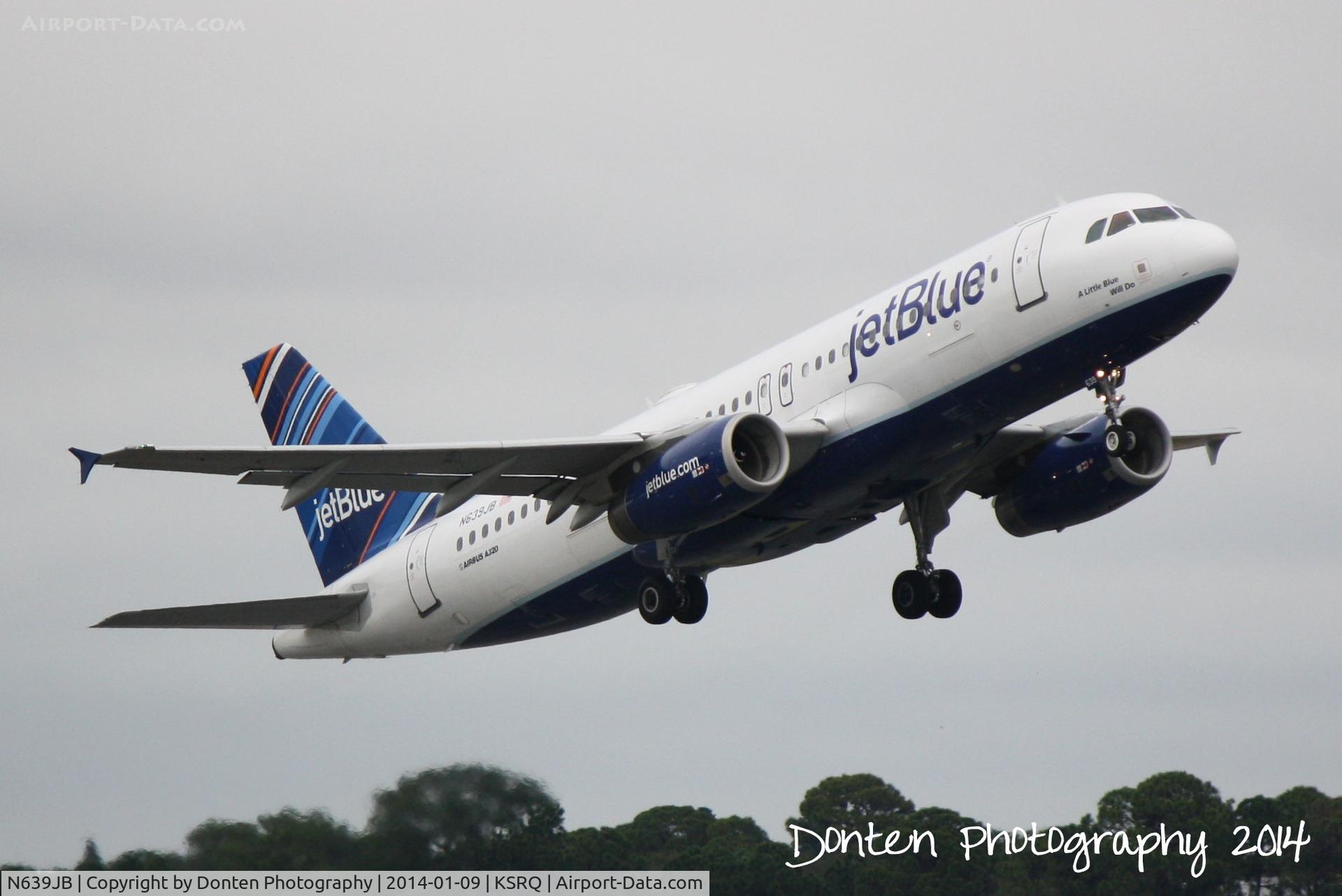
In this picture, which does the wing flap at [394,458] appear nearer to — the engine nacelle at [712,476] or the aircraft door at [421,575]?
the engine nacelle at [712,476]

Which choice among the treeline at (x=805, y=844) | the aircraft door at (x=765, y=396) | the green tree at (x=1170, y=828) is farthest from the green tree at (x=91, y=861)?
the green tree at (x=1170, y=828)

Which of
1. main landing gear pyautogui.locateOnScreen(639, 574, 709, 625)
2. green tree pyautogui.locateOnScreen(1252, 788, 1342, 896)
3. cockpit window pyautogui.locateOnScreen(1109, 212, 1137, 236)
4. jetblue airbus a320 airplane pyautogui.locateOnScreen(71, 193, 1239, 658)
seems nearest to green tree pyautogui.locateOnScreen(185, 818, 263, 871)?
jetblue airbus a320 airplane pyautogui.locateOnScreen(71, 193, 1239, 658)

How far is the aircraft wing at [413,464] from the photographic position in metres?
29.7

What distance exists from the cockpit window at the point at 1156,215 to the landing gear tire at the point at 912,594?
8775mm

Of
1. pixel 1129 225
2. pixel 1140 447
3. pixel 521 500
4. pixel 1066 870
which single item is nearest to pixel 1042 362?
pixel 1129 225

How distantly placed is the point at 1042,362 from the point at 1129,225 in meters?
2.27

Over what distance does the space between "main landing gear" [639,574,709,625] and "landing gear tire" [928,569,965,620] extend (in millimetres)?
4042

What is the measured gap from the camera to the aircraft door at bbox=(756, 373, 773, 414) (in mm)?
32281

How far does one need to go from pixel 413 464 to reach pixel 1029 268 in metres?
9.88

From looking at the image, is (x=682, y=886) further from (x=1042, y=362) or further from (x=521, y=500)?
(x=1042, y=362)

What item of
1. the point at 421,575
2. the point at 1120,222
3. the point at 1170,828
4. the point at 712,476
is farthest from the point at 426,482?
the point at 1170,828

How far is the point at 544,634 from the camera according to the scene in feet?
122

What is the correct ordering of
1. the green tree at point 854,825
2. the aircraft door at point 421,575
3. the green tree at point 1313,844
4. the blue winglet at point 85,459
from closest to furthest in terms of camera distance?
the blue winglet at point 85,459 < the aircraft door at point 421,575 < the green tree at point 854,825 < the green tree at point 1313,844

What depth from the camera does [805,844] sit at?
54.3 m
